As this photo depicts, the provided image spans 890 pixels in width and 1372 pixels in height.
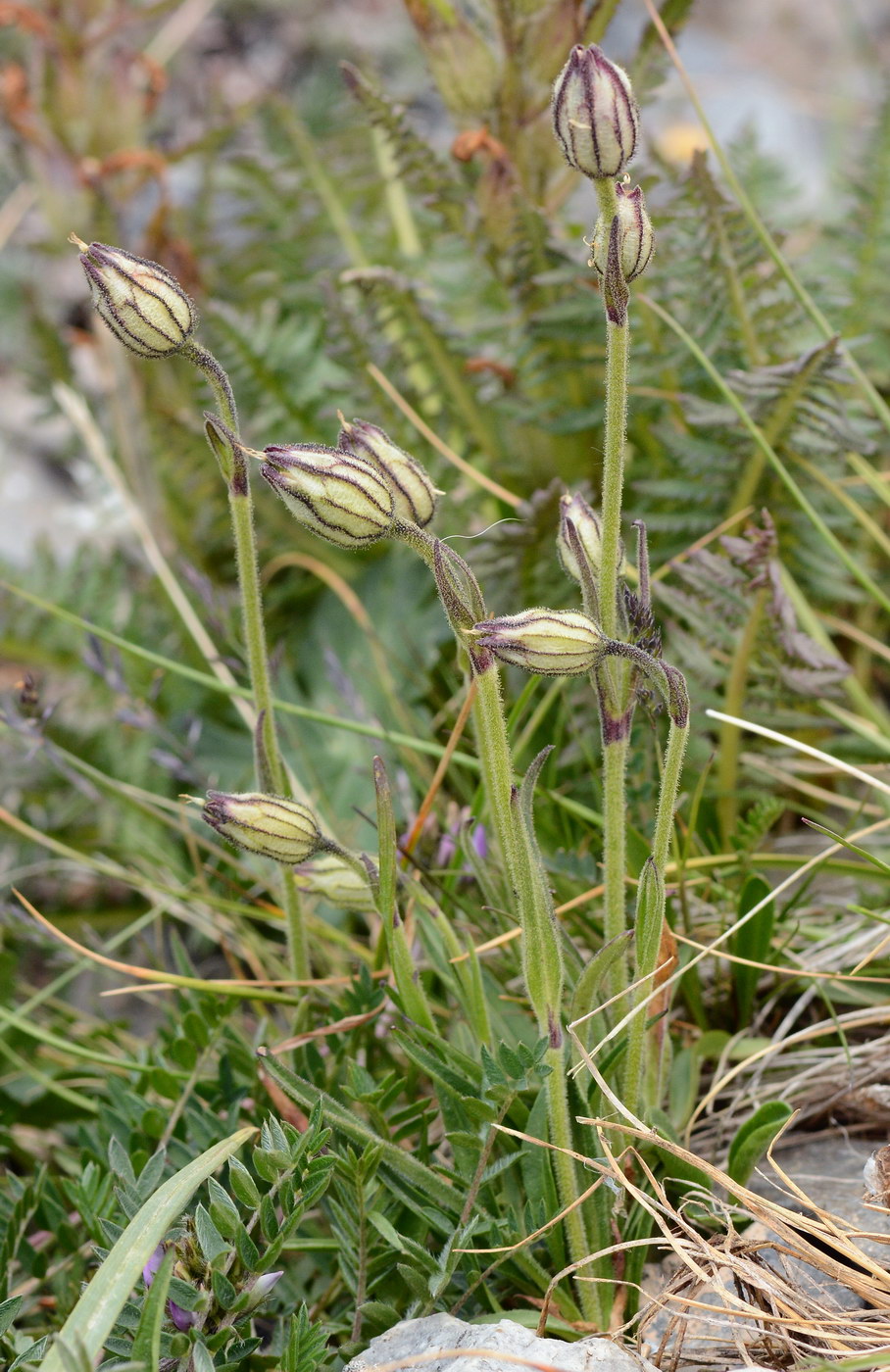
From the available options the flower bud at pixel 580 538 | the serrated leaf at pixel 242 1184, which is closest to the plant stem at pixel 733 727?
the flower bud at pixel 580 538

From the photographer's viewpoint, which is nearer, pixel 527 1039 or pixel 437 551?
pixel 437 551

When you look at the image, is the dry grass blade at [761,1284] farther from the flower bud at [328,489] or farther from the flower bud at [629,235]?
the flower bud at [629,235]

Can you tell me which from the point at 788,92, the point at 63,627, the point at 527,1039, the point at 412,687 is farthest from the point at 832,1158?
the point at 788,92

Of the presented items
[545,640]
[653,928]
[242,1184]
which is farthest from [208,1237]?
[545,640]

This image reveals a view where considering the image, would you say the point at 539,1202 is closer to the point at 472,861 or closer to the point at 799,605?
the point at 472,861

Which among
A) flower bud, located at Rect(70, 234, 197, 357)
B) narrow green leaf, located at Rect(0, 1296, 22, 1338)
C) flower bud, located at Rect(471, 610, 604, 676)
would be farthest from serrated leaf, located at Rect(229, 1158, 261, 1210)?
flower bud, located at Rect(70, 234, 197, 357)

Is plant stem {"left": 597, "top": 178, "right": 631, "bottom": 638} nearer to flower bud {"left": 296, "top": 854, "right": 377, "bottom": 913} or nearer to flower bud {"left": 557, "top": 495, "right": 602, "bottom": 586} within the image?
flower bud {"left": 557, "top": 495, "right": 602, "bottom": 586}
